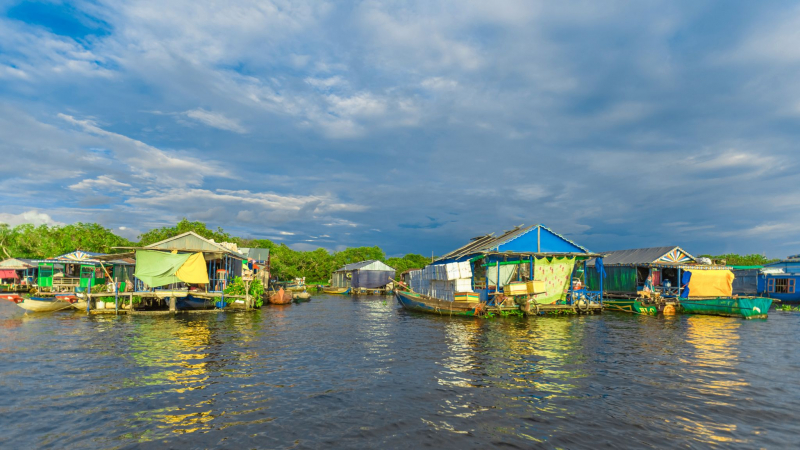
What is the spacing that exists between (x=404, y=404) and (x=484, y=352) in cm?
765

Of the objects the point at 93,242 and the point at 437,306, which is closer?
the point at 437,306

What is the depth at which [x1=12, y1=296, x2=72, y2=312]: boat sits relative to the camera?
98.5 ft

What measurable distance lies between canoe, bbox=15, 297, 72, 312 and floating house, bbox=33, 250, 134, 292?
457cm

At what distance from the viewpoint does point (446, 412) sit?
32.8 ft

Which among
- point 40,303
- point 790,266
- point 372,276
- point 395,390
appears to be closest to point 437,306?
point 395,390

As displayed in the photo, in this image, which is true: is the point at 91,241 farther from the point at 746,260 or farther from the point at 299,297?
the point at 746,260

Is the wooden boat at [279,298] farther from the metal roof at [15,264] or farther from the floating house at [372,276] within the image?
the metal roof at [15,264]

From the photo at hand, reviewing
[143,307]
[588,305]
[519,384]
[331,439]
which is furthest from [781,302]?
[143,307]

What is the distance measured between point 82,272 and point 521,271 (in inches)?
2056

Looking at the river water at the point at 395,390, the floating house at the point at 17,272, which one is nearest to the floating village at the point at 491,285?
the river water at the point at 395,390

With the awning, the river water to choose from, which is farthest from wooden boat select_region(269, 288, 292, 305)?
the awning

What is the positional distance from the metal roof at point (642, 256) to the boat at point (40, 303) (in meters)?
47.4

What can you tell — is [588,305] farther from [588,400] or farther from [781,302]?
[781,302]

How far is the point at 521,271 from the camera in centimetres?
3272
